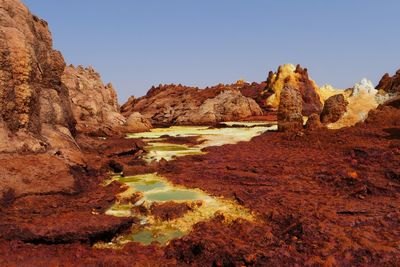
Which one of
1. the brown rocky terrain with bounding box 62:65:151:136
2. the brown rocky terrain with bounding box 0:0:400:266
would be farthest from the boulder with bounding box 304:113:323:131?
the brown rocky terrain with bounding box 62:65:151:136

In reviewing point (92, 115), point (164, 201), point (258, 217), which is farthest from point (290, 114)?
point (92, 115)

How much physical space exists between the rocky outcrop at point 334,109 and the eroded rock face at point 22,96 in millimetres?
15347

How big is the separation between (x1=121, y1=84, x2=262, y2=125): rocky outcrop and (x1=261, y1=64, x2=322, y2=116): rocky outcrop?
16.1 feet

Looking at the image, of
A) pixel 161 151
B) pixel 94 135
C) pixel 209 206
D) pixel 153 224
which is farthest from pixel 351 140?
pixel 94 135

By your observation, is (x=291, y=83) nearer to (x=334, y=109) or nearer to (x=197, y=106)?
(x=197, y=106)

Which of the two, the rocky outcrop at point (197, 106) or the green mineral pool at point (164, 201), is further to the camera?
the rocky outcrop at point (197, 106)

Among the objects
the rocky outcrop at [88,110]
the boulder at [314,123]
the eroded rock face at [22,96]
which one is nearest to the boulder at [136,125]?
the rocky outcrop at [88,110]

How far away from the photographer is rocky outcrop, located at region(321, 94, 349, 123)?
22.7 m

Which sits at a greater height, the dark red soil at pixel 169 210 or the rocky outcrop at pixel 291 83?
the rocky outcrop at pixel 291 83

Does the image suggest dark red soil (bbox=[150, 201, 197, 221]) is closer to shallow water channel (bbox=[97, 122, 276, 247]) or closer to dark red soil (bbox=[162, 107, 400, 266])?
shallow water channel (bbox=[97, 122, 276, 247])

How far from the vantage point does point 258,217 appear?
30.1 feet

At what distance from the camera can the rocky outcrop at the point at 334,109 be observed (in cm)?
2272

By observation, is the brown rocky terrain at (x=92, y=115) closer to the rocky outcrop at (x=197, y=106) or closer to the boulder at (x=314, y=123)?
the rocky outcrop at (x=197, y=106)

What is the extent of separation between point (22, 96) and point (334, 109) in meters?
17.5
